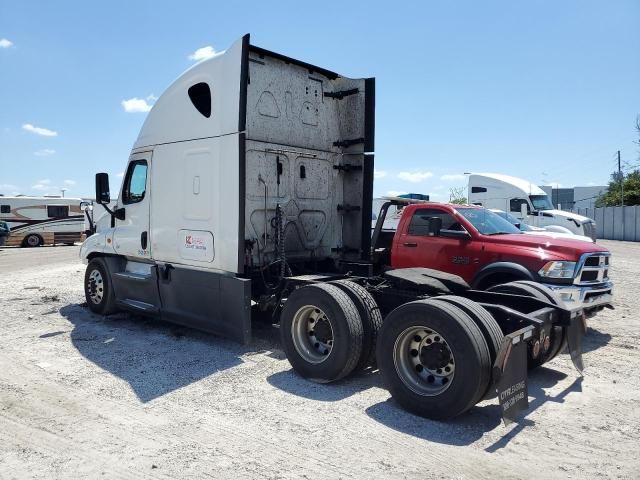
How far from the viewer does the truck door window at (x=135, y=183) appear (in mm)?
8117

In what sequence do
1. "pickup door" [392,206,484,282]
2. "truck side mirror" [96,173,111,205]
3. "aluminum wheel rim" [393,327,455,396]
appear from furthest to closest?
1. "truck side mirror" [96,173,111,205]
2. "pickup door" [392,206,484,282]
3. "aluminum wheel rim" [393,327,455,396]

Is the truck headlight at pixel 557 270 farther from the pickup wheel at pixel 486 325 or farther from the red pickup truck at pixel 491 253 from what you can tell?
the pickup wheel at pixel 486 325

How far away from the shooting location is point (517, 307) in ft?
17.9

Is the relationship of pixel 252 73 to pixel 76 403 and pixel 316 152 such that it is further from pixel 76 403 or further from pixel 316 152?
pixel 76 403

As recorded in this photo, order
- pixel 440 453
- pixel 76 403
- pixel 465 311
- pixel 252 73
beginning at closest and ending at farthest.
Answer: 1. pixel 440 453
2. pixel 465 311
3. pixel 76 403
4. pixel 252 73

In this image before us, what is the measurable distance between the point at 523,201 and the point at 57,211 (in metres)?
24.8

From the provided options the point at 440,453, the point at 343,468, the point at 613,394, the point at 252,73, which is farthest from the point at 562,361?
the point at 252,73

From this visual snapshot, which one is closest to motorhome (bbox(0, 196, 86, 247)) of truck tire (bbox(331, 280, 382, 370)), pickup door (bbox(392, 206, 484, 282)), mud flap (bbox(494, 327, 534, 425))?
pickup door (bbox(392, 206, 484, 282))

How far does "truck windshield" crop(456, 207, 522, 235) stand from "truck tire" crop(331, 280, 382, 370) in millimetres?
2903

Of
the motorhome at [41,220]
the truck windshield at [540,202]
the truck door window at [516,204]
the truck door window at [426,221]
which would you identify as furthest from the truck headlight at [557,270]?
the motorhome at [41,220]

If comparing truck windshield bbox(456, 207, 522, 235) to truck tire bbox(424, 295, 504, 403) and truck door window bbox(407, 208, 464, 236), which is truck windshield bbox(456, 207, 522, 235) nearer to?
truck door window bbox(407, 208, 464, 236)

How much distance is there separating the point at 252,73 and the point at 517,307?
14.5ft

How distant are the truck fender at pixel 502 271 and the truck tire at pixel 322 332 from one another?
100 inches

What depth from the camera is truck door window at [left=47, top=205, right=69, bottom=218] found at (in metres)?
29.9
